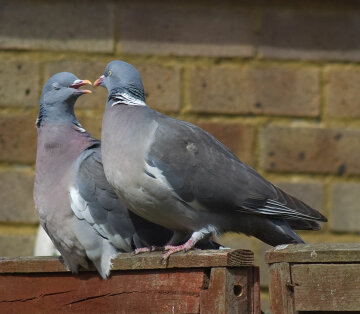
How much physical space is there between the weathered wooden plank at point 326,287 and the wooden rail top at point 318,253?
17 mm

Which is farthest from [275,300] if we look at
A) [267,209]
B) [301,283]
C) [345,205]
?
[345,205]

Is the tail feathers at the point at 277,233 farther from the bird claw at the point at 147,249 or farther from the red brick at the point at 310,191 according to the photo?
the red brick at the point at 310,191

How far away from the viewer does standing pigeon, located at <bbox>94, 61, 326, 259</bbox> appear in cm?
299

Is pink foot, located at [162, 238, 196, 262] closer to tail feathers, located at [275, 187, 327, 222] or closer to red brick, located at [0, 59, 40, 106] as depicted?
tail feathers, located at [275, 187, 327, 222]

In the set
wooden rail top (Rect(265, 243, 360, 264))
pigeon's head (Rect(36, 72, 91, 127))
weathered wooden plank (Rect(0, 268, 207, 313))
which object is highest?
pigeon's head (Rect(36, 72, 91, 127))

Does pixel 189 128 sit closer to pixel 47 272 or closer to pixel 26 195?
pixel 47 272

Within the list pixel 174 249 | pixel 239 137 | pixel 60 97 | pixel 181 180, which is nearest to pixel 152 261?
pixel 174 249

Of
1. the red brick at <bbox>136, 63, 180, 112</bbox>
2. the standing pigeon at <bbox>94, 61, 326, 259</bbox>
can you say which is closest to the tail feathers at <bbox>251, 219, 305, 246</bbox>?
the standing pigeon at <bbox>94, 61, 326, 259</bbox>

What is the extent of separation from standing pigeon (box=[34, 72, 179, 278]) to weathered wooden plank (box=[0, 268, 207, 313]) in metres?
0.06

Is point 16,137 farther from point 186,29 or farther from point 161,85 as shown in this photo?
point 186,29

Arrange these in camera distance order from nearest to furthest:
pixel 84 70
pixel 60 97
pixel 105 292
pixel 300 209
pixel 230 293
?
1. pixel 230 293
2. pixel 105 292
3. pixel 300 209
4. pixel 60 97
5. pixel 84 70

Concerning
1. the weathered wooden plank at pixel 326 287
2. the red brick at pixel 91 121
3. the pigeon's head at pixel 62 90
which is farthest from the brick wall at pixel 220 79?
the weathered wooden plank at pixel 326 287

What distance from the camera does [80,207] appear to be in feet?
10.1

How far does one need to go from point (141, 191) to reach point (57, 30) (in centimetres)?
183
